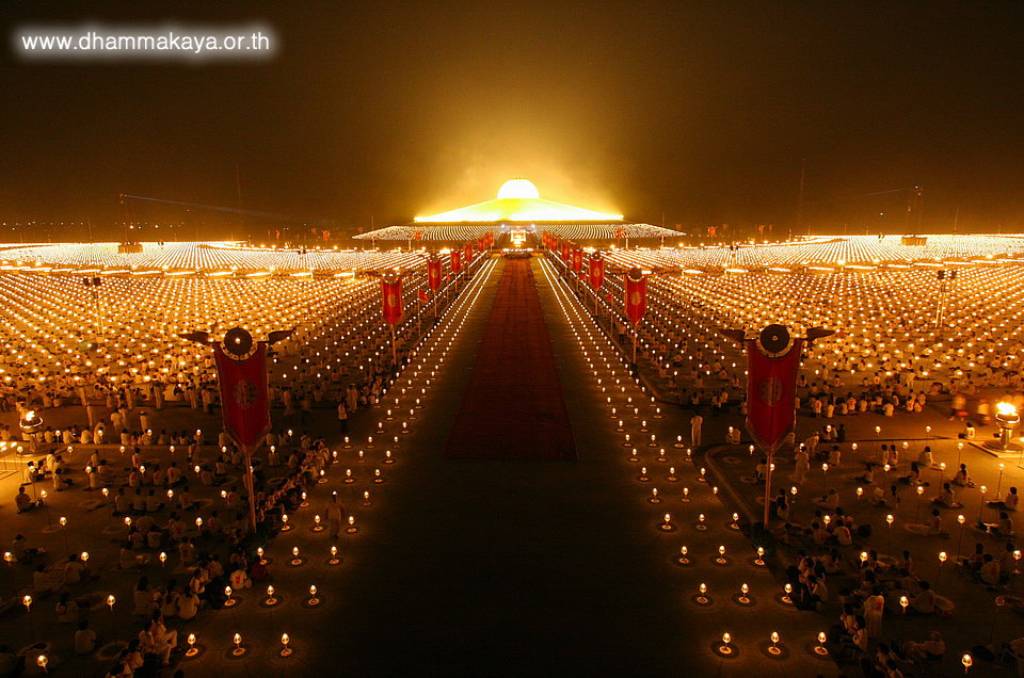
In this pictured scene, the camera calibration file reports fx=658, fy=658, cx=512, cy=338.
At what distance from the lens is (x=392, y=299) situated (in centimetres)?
3047

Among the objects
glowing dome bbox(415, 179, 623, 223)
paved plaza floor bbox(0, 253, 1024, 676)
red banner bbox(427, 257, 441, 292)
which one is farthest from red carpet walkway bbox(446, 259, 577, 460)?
glowing dome bbox(415, 179, 623, 223)

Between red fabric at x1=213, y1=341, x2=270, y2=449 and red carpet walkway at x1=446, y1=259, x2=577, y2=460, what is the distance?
5942 millimetres

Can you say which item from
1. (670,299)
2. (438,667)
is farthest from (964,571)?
(670,299)

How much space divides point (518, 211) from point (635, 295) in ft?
455

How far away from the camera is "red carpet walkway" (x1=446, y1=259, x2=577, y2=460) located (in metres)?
19.8

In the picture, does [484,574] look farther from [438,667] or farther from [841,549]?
[841,549]

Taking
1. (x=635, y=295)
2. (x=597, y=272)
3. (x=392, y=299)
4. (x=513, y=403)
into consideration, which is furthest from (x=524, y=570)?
(x=597, y=272)

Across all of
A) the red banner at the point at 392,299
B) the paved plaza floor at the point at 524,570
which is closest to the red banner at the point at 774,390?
the paved plaza floor at the point at 524,570

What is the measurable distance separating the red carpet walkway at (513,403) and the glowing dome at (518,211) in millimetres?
122609

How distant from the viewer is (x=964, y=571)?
42.8ft

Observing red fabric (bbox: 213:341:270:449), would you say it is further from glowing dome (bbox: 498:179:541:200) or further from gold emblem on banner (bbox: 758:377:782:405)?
glowing dome (bbox: 498:179:541:200)

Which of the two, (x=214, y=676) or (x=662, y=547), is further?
(x=662, y=547)

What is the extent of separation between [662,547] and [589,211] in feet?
523

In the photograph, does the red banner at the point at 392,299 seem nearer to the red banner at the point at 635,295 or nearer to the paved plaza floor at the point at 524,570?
the paved plaza floor at the point at 524,570
